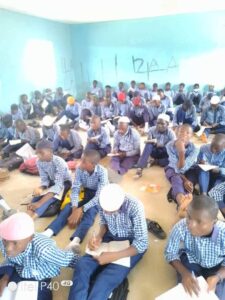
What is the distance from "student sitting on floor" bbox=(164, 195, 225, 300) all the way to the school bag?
12.1 ft

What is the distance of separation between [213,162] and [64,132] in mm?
2549

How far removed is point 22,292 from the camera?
6.58ft

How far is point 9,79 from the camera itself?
798cm

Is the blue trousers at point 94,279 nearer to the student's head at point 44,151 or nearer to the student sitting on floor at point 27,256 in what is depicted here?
the student sitting on floor at point 27,256

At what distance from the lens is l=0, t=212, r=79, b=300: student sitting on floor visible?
1.92 metres

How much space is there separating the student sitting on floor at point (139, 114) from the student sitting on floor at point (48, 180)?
364cm

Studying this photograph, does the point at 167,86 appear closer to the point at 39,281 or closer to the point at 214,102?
the point at 214,102

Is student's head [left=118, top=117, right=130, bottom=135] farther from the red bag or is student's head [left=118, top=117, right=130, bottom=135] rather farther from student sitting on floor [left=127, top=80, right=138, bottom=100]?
student sitting on floor [left=127, top=80, right=138, bottom=100]

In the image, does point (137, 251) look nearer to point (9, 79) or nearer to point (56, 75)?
point (9, 79)

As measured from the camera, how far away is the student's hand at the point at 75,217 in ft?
10.3

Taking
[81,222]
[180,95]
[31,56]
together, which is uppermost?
[31,56]

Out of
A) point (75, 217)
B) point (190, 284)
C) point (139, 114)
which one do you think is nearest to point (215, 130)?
point (139, 114)

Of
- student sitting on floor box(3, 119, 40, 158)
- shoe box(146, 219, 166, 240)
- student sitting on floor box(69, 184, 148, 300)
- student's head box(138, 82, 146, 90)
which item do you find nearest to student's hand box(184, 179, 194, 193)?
shoe box(146, 219, 166, 240)

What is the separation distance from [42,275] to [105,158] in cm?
325
